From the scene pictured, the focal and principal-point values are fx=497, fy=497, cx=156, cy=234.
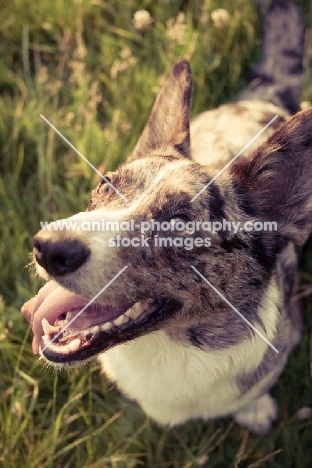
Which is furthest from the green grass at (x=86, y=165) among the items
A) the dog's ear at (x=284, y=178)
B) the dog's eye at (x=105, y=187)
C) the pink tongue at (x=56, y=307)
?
the dog's ear at (x=284, y=178)

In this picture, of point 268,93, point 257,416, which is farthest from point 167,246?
point 268,93

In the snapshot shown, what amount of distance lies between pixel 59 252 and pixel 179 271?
0.57 m

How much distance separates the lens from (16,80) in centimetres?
445

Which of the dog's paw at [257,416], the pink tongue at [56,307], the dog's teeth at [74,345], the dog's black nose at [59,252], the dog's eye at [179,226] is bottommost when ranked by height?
the dog's paw at [257,416]

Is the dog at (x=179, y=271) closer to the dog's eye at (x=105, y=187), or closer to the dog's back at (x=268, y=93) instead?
the dog's eye at (x=105, y=187)

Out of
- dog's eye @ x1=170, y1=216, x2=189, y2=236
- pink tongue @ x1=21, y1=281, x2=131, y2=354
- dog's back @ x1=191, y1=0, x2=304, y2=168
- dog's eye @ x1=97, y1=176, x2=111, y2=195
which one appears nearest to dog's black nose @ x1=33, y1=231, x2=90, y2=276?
pink tongue @ x1=21, y1=281, x2=131, y2=354

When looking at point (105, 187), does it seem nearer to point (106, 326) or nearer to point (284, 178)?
point (106, 326)

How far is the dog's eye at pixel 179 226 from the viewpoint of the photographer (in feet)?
7.27

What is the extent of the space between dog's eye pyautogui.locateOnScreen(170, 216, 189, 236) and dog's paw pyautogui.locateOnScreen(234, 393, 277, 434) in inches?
59.8

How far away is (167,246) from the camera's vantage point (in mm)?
2199

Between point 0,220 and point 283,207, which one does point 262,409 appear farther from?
point 0,220

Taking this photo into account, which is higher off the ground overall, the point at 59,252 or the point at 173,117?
the point at 173,117

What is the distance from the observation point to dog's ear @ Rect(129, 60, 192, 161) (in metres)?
2.74

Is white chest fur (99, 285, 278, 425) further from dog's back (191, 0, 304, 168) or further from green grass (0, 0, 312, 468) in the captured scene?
dog's back (191, 0, 304, 168)
